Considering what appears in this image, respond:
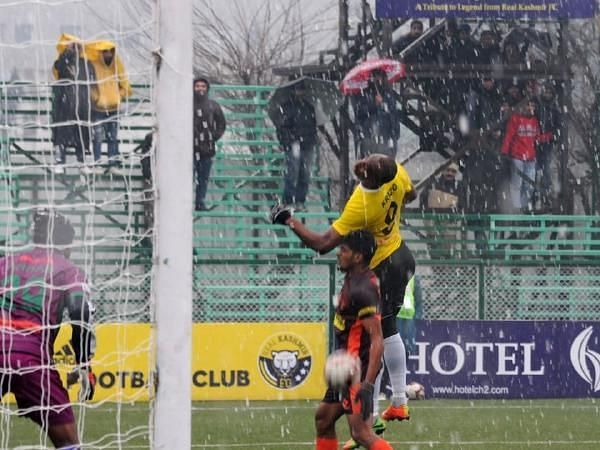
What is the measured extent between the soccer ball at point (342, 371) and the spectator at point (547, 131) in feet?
36.4

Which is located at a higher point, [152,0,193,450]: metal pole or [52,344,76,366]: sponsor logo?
[152,0,193,450]: metal pole

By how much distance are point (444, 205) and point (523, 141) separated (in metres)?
1.45

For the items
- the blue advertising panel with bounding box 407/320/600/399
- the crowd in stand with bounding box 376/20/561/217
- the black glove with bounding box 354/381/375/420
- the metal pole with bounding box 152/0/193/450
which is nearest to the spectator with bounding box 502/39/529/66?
the crowd in stand with bounding box 376/20/561/217

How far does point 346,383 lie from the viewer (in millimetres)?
8820

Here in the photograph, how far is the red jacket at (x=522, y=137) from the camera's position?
19172mm

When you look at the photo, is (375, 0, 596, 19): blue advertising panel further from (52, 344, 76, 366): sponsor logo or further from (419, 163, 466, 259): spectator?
(52, 344, 76, 366): sponsor logo

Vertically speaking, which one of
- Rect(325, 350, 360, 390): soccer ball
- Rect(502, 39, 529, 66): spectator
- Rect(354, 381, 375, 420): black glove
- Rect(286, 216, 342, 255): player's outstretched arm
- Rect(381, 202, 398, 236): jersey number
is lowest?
Rect(354, 381, 375, 420): black glove

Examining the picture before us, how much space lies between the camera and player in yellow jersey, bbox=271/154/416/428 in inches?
376

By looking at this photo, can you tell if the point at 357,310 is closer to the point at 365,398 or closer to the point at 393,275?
the point at 365,398

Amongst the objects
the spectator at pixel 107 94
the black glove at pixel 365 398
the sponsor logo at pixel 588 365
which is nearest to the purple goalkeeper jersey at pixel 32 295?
the spectator at pixel 107 94

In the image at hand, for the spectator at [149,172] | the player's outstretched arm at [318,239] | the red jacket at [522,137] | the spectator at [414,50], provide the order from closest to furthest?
the spectator at [149,172]
the player's outstretched arm at [318,239]
the red jacket at [522,137]
the spectator at [414,50]

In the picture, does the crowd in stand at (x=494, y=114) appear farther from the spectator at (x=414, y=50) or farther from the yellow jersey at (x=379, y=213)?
the yellow jersey at (x=379, y=213)

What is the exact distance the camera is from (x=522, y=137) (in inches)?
758

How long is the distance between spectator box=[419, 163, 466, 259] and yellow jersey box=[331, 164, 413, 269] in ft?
29.4
